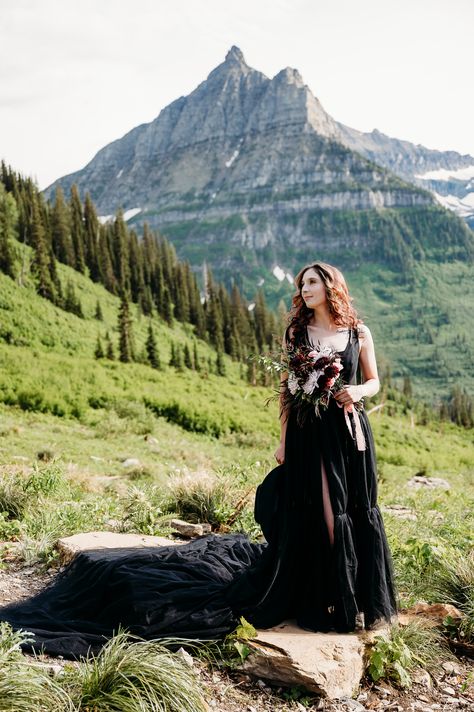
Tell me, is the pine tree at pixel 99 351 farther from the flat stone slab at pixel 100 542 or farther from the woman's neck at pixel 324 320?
the woman's neck at pixel 324 320

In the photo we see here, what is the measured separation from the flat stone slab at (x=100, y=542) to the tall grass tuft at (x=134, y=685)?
7.20ft

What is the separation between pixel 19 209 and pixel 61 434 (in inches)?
1579

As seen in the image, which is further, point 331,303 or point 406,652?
point 331,303

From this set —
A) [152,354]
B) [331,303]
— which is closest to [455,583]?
[331,303]

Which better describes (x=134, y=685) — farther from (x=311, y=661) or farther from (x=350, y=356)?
(x=350, y=356)

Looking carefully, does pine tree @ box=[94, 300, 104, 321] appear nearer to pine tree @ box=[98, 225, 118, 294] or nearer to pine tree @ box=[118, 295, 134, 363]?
pine tree @ box=[118, 295, 134, 363]

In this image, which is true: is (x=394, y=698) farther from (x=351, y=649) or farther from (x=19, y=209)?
(x=19, y=209)

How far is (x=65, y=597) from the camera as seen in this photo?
490cm

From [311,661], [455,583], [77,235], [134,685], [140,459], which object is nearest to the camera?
[134,685]

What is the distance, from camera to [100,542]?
594cm

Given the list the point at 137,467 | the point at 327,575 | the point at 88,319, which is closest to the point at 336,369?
the point at 327,575

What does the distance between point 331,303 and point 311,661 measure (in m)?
2.56

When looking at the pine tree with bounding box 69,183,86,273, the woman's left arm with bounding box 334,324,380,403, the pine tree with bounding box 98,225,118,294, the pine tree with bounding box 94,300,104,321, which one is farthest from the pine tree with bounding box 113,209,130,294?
the woman's left arm with bounding box 334,324,380,403

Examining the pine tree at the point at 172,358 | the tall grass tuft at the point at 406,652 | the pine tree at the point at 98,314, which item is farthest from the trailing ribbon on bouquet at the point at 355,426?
the pine tree at the point at 172,358
